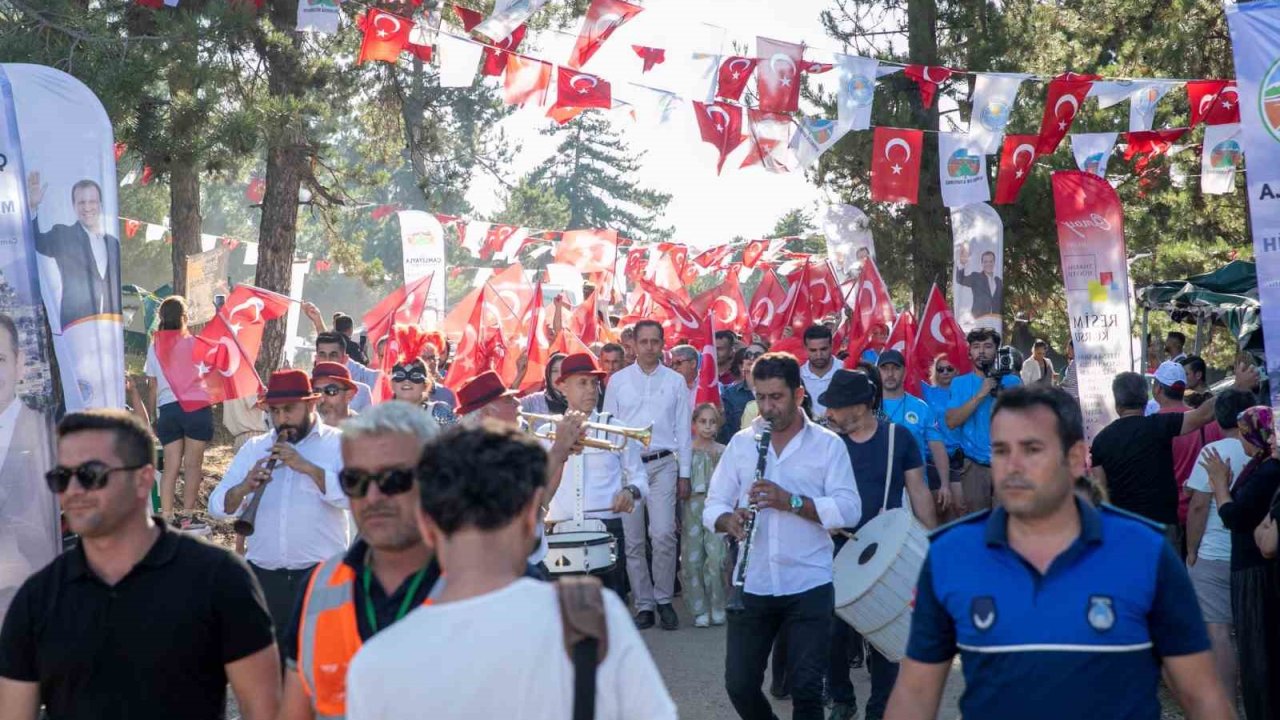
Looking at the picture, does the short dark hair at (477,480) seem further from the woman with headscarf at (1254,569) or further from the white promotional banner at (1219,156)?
the white promotional banner at (1219,156)

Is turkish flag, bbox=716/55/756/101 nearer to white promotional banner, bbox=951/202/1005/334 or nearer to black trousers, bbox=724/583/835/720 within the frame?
white promotional banner, bbox=951/202/1005/334

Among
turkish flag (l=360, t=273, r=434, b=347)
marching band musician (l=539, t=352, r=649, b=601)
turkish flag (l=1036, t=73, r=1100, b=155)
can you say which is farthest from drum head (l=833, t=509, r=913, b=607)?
turkish flag (l=360, t=273, r=434, b=347)

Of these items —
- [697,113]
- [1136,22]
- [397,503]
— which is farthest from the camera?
[1136,22]

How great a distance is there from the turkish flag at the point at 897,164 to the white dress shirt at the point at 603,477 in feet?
29.3

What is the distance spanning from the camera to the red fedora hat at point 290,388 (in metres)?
6.94

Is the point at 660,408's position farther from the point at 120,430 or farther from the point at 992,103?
the point at 120,430

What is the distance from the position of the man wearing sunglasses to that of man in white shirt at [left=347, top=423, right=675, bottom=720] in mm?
1119

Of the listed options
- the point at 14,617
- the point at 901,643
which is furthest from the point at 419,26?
the point at 14,617

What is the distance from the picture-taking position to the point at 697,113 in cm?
1562

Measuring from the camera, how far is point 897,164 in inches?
689

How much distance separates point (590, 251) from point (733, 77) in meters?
6.46

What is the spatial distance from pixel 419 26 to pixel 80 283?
8540mm

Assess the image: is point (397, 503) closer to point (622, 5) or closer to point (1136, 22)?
point (622, 5)

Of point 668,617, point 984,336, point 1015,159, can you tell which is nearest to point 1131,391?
point 984,336
